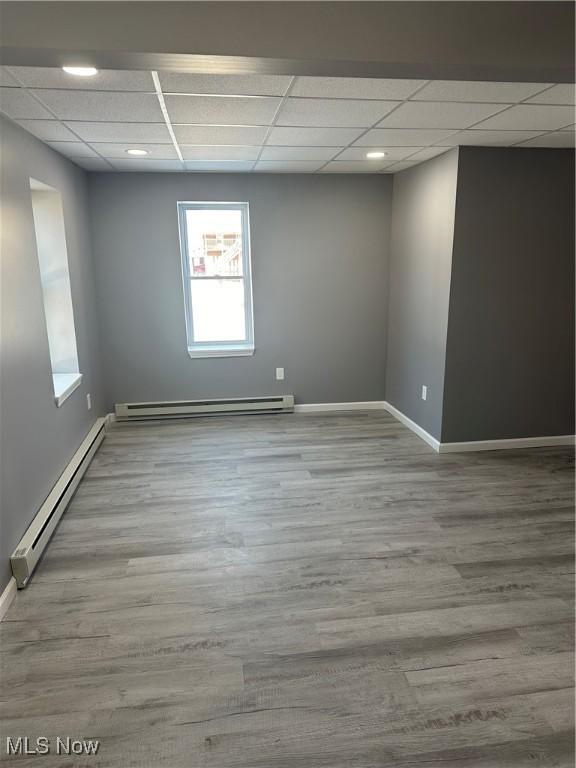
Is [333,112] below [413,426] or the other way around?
the other way around

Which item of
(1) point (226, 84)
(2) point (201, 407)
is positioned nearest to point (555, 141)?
(1) point (226, 84)

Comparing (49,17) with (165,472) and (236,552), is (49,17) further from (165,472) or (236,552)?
(165,472)

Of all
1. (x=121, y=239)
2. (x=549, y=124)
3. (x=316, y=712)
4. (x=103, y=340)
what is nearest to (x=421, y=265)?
(x=549, y=124)

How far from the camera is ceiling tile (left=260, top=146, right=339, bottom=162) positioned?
3342mm

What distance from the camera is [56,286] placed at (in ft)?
11.8

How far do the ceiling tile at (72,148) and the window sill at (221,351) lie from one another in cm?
190

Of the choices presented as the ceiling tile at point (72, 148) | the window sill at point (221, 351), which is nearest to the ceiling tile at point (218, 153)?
the ceiling tile at point (72, 148)

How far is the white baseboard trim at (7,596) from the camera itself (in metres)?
2.12

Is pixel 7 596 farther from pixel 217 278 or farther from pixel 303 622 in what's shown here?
pixel 217 278

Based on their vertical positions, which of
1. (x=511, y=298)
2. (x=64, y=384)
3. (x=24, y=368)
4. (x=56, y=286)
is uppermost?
(x=56, y=286)

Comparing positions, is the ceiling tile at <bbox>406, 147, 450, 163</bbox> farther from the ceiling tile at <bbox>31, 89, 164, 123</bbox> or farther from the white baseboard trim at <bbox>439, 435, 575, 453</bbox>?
the white baseboard trim at <bbox>439, 435, 575, 453</bbox>

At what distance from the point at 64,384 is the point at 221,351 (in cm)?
165

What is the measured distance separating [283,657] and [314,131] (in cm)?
278

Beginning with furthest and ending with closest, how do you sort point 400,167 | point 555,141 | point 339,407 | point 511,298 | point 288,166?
point 339,407, point 400,167, point 288,166, point 511,298, point 555,141
